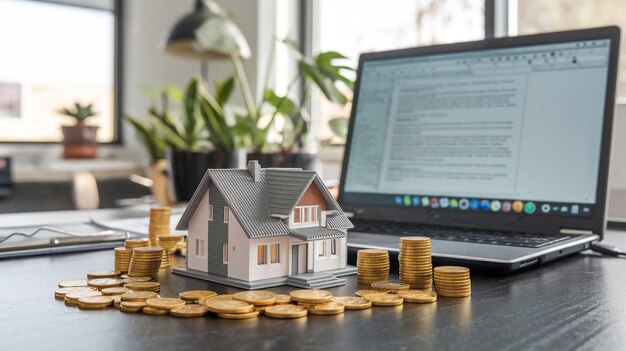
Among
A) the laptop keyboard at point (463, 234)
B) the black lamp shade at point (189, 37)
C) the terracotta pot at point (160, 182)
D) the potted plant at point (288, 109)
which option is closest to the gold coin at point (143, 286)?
the laptop keyboard at point (463, 234)

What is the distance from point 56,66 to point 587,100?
122 inches

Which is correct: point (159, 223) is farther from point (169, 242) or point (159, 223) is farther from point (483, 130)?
point (483, 130)

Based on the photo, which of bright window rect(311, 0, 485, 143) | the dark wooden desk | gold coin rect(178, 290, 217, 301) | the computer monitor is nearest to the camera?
the dark wooden desk

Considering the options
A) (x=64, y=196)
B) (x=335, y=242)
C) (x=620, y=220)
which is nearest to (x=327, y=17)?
(x=64, y=196)

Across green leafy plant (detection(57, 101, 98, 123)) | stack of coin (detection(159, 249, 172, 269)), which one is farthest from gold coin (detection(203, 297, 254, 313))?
green leafy plant (detection(57, 101, 98, 123))

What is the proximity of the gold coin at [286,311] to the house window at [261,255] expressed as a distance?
0.08 metres

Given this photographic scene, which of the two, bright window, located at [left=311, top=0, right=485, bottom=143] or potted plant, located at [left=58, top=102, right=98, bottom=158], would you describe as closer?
bright window, located at [left=311, top=0, right=485, bottom=143]

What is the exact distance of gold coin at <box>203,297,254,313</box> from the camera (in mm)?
469

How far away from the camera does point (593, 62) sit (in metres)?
0.87

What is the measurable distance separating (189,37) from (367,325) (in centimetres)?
195

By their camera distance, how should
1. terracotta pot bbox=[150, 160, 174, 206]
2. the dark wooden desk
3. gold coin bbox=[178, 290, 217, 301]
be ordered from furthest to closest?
terracotta pot bbox=[150, 160, 174, 206]
gold coin bbox=[178, 290, 217, 301]
the dark wooden desk

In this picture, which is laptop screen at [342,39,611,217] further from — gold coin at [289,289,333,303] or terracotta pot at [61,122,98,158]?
terracotta pot at [61,122,98,158]

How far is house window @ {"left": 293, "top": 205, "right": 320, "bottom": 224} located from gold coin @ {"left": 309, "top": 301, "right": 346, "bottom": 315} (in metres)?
0.11

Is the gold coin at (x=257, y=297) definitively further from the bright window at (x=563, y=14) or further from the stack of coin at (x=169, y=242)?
the bright window at (x=563, y=14)
